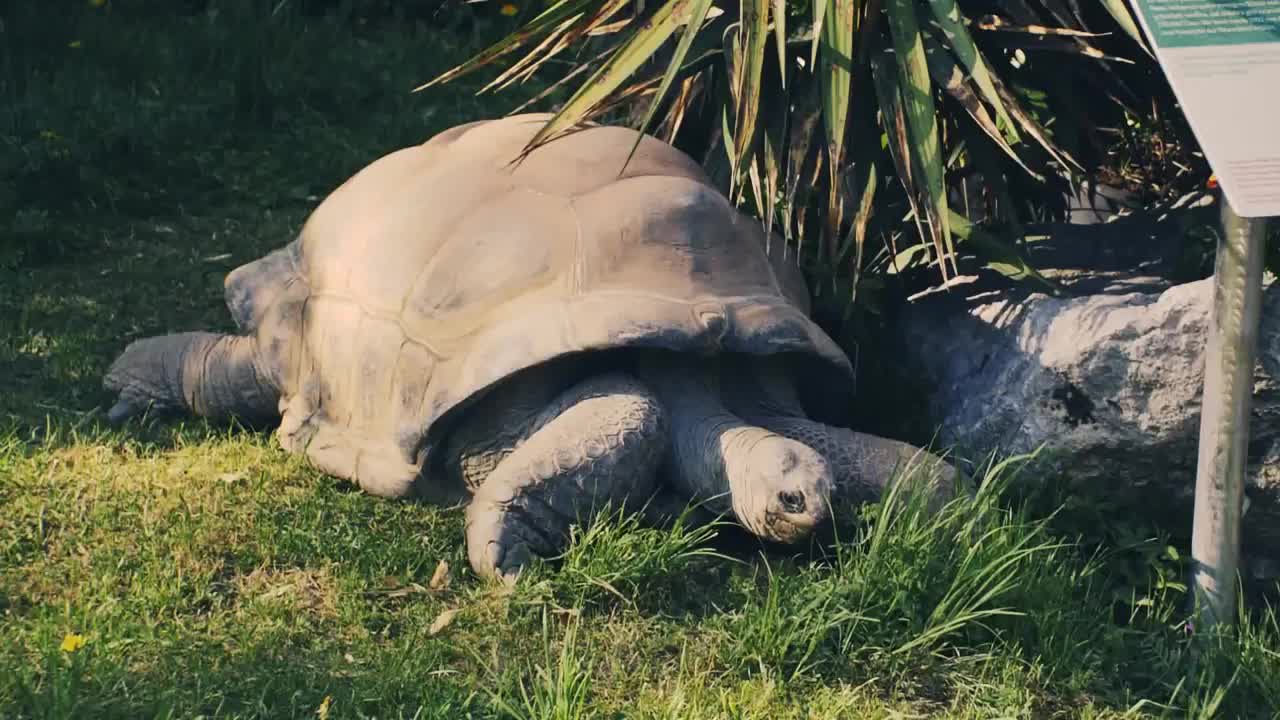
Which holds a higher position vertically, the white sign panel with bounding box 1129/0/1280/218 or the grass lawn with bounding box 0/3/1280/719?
the white sign panel with bounding box 1129/0/1280/218

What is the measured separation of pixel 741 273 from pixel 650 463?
534 mm

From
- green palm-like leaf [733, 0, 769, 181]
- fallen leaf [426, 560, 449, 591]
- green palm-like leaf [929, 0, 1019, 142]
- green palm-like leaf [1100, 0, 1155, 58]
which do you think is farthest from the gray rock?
fallen leaf [426, 560, 449, 591]

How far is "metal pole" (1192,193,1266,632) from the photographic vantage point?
309 centimetres

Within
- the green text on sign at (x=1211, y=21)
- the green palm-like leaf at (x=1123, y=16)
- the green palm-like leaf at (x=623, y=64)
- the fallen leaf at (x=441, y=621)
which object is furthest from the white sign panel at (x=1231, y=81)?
the fallen leaf at (x=441, y=621)

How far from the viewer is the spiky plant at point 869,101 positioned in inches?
148

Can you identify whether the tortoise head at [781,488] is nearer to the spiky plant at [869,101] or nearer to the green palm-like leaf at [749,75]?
the spiky plant at [869,101]

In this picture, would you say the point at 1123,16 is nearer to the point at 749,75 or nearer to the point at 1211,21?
the point at 1211,21

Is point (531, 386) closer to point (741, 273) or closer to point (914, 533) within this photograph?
point (741, 273)

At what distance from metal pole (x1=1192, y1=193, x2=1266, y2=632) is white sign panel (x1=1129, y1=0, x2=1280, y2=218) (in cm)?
15

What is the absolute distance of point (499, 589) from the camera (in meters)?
3.42

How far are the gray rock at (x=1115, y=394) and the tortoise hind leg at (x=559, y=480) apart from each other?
0.83m

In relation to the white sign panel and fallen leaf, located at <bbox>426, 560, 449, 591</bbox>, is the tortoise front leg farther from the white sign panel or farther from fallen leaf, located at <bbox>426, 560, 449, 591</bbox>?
the white sign panel

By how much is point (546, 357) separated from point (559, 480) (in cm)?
28

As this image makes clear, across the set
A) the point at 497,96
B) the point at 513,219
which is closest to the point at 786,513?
the point at 513,219
